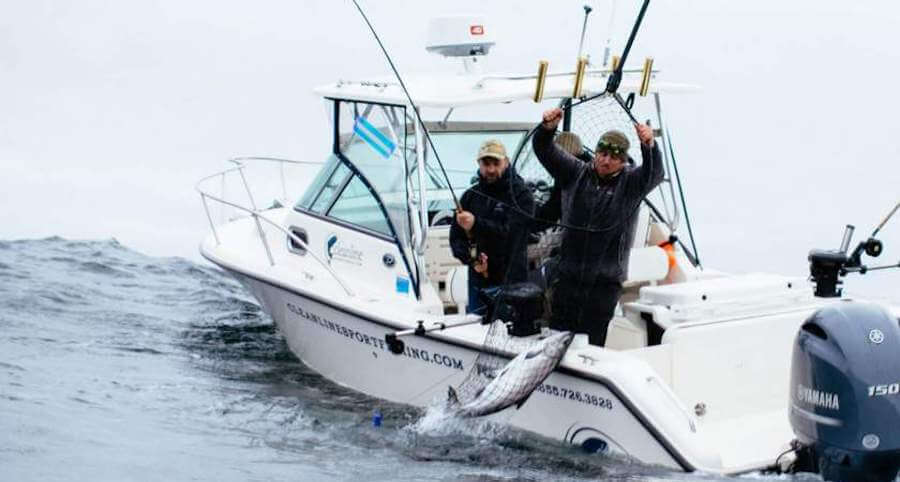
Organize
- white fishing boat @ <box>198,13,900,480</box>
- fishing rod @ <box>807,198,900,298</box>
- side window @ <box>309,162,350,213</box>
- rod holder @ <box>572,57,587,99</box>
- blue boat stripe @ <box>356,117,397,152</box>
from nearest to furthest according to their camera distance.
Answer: white fishing boat @ <box>198,13,900,480</box>, fishing rod @ <box>807,198,900,298</box>, rod holder @ <box>572,57,587,99</box>, blue boat stripe @ <box>356,117,397,152</box>, side window @ <box>309,162,350,213</box>

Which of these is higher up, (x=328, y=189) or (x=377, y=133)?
(x=377, y=133)

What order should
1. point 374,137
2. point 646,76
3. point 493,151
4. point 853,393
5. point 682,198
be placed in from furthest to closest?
point 682,198 < point 374,137 < point 646,76 < point 493,151 < point 853,393

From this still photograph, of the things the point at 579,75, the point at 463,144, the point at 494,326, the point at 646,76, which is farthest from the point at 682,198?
the point at 494,326

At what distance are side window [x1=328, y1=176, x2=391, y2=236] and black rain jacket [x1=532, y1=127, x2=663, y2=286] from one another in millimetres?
1339

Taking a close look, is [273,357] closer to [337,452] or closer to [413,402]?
[413,402]

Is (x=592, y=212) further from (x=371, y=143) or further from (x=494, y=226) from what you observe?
(x=371, y=143)

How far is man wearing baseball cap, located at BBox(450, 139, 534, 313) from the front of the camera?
7688 millimetres

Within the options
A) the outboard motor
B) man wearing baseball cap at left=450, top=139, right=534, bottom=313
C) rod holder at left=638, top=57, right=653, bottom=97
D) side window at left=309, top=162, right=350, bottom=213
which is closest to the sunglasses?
man wearing baseball cap at left=450, top=139, right=534, bottom=313

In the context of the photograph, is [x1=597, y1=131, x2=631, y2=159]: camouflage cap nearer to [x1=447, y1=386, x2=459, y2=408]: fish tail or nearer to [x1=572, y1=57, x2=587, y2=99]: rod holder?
[x1=572, y1=57, x2=587, y2=99]: rod holder

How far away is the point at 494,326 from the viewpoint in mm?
7293

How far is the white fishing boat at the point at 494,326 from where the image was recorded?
22.0ft

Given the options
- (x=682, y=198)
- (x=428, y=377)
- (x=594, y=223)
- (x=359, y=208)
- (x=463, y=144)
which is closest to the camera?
(x=594, y=223)

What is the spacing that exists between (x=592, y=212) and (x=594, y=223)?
0.05 m

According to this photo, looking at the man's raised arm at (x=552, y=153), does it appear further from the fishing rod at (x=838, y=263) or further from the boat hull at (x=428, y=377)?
the fishing rod at (x=838, y=263)
